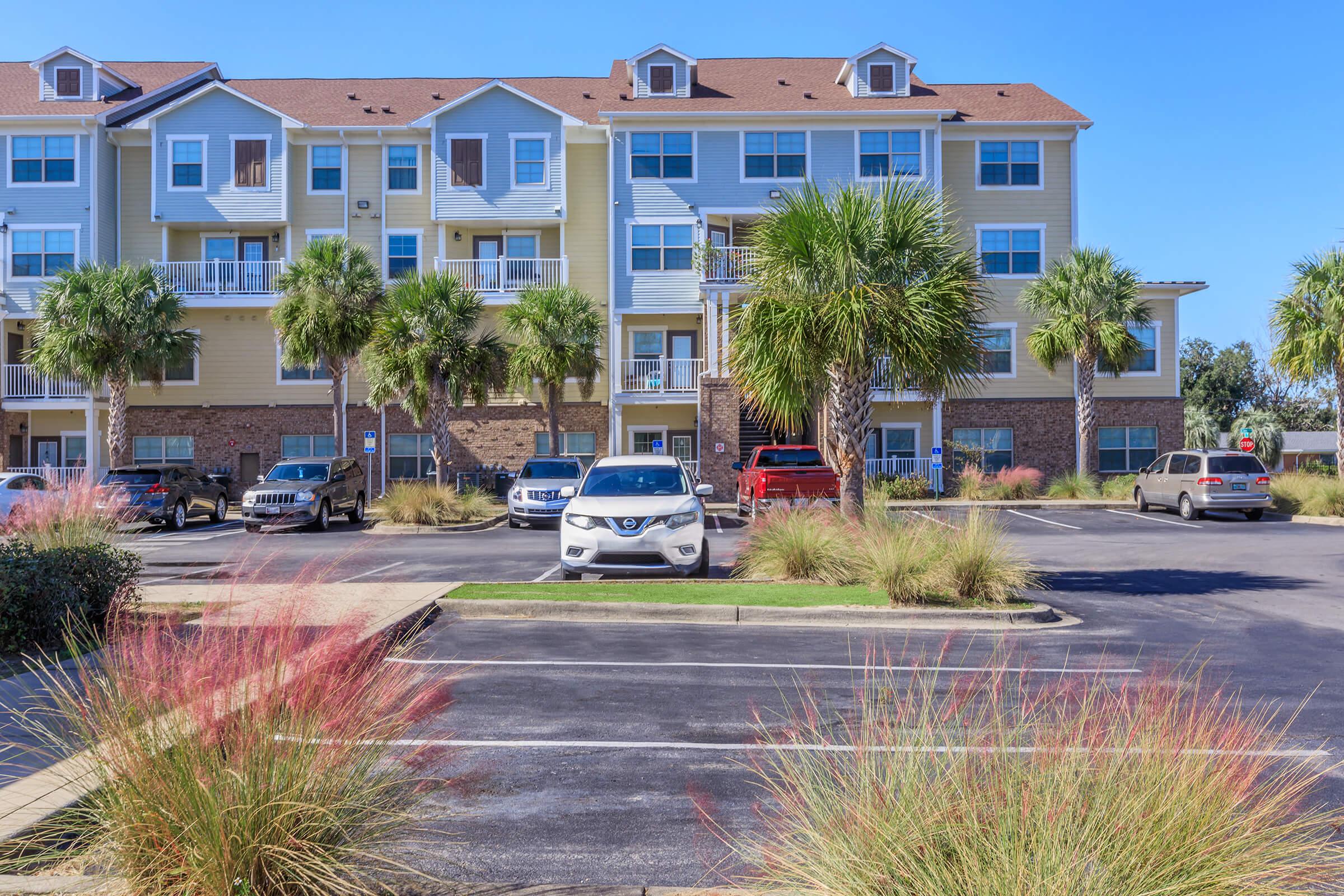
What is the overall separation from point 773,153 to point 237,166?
1795 cm

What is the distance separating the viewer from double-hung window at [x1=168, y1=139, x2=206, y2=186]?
33875mm

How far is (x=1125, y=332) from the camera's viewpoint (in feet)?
99.3

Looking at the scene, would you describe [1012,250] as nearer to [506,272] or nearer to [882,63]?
[882,63]

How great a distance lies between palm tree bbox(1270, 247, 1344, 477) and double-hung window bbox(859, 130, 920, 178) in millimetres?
11742

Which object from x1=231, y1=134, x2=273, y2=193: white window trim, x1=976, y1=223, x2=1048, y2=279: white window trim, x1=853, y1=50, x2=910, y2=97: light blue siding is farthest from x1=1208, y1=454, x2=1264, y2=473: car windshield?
x1=231, y1=134, x2=273, y2=193: white window trim

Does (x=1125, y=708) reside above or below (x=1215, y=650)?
above

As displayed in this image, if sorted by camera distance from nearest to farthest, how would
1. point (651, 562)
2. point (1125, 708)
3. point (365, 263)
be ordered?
point (1125, 708) → point (651, 562) → point (365, 263)

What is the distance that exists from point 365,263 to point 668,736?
25758 mm

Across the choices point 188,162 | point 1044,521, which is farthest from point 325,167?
point 1044,521

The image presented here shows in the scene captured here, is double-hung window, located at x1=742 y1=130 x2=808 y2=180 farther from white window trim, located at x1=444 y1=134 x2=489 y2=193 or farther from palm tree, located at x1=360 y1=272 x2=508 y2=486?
palm tree, located at x1=360 y1=272 x2=508 y2=486

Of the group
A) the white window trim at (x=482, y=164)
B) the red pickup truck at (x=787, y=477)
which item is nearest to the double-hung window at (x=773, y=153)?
the white window trim at (x=482, y=164)

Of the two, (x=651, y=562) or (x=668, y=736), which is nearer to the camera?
(x=668, y=736)

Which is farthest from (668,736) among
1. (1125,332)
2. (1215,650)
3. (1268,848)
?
(1125,332)

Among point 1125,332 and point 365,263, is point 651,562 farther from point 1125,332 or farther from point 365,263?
point 1125,332
